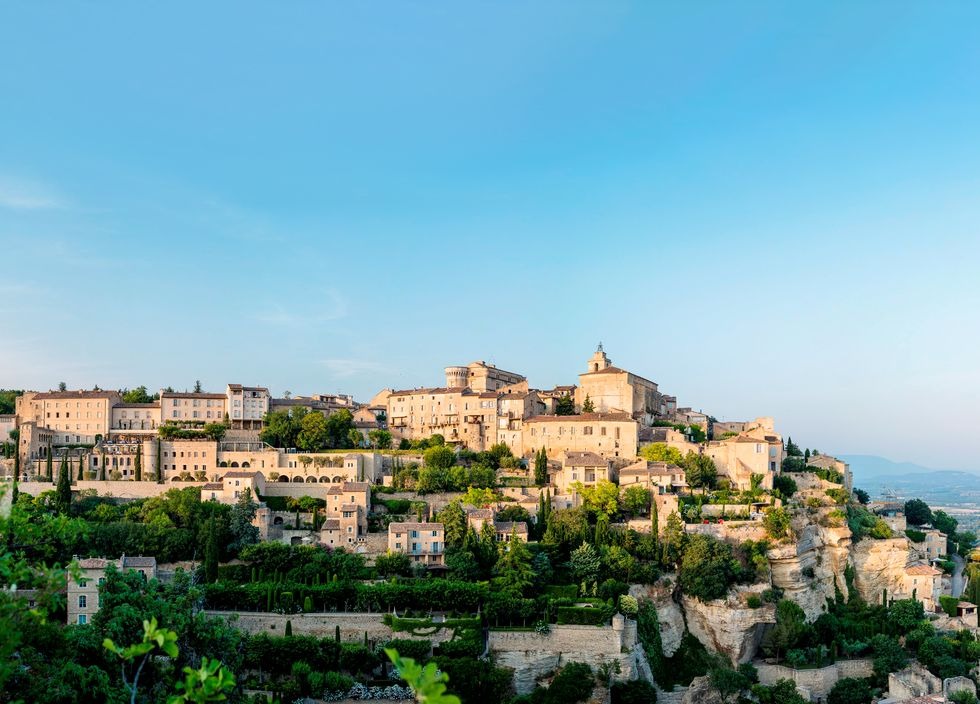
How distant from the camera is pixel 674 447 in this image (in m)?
52.8

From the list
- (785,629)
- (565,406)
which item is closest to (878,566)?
(785,629)

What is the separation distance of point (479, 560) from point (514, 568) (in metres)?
2.19

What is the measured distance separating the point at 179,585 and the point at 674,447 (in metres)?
31.1

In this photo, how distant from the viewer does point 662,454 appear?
51969 mm

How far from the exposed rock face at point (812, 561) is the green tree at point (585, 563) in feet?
29.9

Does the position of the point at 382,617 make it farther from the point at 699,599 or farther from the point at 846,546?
the point at 846,546

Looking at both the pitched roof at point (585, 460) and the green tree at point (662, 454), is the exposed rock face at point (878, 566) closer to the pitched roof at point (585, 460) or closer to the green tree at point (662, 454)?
the green tree at point (662, 454)

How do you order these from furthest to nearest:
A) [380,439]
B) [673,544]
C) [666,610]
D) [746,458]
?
[380,439] < [746,458] < [673,544] < [666,610]

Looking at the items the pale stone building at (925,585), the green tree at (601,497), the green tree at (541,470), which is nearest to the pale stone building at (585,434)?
the green tree at (541,470)

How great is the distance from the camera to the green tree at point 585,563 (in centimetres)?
3950

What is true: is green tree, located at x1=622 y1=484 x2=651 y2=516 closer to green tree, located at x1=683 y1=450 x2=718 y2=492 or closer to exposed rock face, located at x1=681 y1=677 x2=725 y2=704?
green tree, located at x1=683 y1=450 x2=718 y2=492

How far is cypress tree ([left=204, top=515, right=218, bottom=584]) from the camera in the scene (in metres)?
38.4

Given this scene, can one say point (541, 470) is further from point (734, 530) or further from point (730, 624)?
point (730, 624)

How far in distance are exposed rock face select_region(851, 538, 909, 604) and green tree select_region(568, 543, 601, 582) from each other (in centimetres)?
1506
